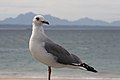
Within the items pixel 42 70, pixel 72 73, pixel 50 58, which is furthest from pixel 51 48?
pixel 42 70

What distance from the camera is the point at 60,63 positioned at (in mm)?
8484

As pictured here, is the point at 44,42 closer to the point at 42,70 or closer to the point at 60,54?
the point at 60,54

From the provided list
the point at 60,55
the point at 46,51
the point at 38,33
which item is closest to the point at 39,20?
the point at 38,33

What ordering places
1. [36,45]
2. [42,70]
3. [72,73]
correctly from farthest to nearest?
[42,70], [72,73], [36,45]

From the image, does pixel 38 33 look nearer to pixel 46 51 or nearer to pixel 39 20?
pixel 39 20

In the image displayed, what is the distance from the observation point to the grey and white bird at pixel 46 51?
324 inches

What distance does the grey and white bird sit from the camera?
8.24 meters

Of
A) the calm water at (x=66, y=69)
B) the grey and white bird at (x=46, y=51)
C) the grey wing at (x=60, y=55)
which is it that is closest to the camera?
the grey and white bird at (x=46, y=51)

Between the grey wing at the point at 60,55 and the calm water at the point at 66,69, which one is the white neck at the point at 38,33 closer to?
the grey wing at the point at 60,55

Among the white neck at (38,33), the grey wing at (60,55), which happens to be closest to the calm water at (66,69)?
the grey wing at (60,55)

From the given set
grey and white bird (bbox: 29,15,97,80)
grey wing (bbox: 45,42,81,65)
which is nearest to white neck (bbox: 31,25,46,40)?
grey and white bird (bbox: 29,15,97,80)

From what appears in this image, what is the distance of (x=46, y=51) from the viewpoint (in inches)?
327

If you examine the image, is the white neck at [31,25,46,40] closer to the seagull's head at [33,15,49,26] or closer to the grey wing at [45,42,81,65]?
the seagull's head at [33,15,49,26]

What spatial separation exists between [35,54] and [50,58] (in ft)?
1.00
